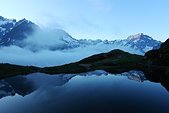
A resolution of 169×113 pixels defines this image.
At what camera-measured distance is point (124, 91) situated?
76375mm

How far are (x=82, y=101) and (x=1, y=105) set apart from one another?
2095 cm

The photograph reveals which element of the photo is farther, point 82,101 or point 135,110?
point 82,101

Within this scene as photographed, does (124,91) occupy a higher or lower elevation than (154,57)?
lower

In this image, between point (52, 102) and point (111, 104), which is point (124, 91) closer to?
point (111, 104)

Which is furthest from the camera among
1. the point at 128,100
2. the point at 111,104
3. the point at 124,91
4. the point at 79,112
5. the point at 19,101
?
the point at 124,91

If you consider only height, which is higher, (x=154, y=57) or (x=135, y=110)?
(x=154, y=57)

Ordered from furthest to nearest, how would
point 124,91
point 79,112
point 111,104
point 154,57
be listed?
point 154,57 → point 124,91 → point 111,104 → point 79,112

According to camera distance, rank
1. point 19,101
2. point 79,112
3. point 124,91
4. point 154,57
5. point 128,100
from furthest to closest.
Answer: point 154,57 → point 124,91 → point 19,101 → point 128,100 → point 79,112

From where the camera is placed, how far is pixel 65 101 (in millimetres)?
64125

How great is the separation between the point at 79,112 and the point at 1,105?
79.4 feet

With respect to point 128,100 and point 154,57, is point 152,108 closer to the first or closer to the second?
point 128,100

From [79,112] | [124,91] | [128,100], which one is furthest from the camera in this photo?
[124,91]

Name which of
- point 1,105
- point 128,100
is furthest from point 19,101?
point 128,100

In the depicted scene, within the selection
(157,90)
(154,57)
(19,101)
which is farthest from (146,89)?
(154,57)
